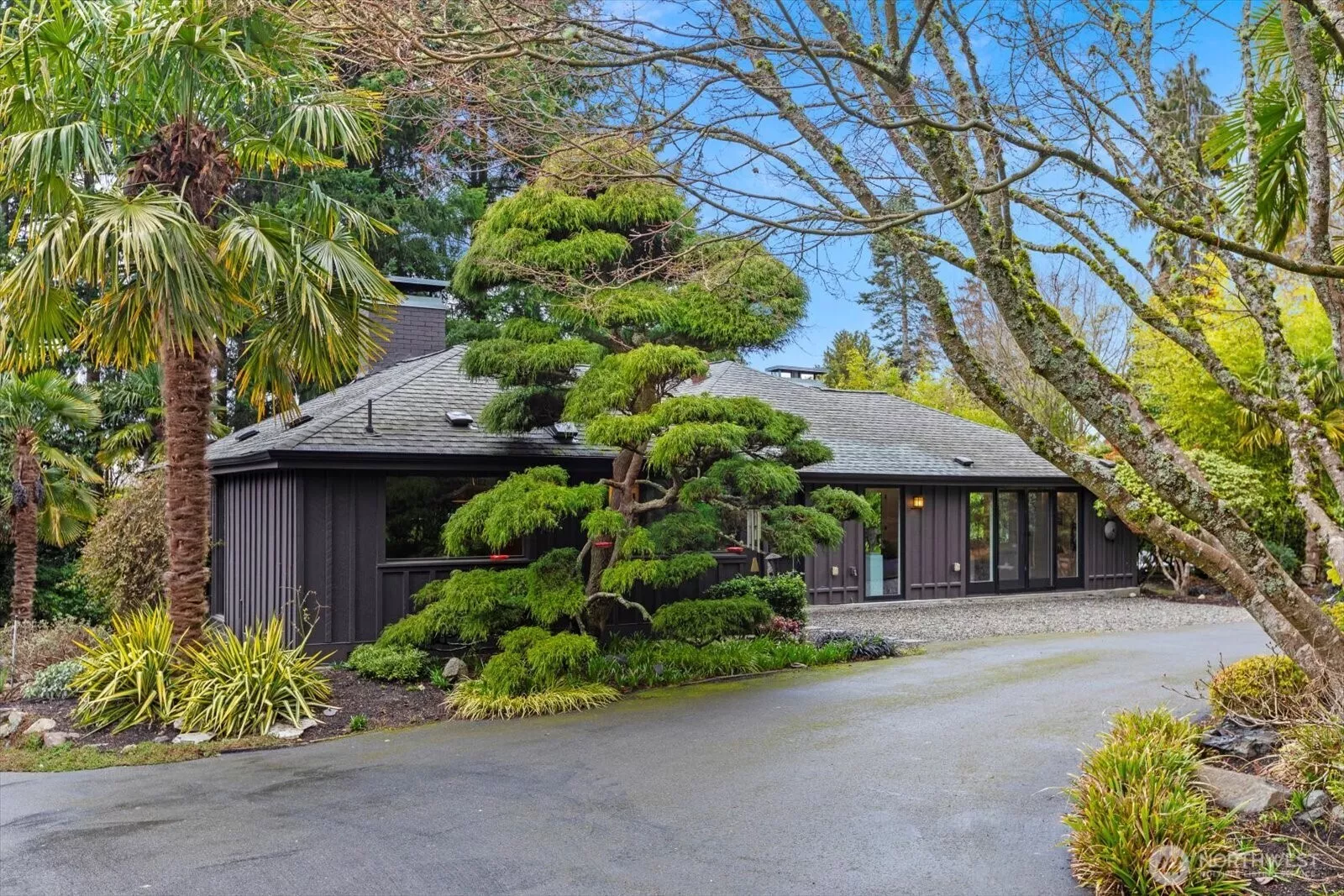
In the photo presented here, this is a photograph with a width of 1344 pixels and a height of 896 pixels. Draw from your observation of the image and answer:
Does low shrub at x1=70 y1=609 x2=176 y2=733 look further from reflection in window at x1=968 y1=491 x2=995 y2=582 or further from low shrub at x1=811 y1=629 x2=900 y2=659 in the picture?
reflection in window at x1=968 y1=491 x2=995 y2=582

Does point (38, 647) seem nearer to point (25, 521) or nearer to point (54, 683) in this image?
point (25, 521)

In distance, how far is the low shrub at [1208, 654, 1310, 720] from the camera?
6691 mm

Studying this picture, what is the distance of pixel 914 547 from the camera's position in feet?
61.4

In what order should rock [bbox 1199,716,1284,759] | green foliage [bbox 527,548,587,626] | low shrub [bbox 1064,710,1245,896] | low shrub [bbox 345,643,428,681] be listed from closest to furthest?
low shrub [bbox 1064,710,1245,896] < rock [bbox 1199,716,1284,759] < green foliage [bbox 527,548,587,626] < low shrub [bbox 345,643,428,681]

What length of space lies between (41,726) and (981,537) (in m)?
15.8

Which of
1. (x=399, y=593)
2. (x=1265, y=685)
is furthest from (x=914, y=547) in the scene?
(x=1265, y=685)

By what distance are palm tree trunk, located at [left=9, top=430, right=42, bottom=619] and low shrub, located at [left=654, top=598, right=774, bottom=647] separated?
797cm

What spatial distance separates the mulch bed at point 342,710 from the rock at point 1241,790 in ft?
20.7


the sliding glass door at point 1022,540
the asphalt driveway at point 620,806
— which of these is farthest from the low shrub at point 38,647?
the sliding glass door at point 1022,540

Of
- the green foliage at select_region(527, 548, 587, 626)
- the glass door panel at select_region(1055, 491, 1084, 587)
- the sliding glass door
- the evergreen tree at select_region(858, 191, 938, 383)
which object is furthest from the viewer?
the evergreen tree at select_region(858, 191, 938, 383)

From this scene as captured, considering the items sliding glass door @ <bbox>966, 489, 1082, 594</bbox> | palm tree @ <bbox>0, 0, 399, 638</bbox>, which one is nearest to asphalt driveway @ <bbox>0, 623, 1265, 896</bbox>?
palm tree @ <bbox>0, 0, 399, 638</bbox>

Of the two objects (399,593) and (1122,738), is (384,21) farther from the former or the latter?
(399,593)

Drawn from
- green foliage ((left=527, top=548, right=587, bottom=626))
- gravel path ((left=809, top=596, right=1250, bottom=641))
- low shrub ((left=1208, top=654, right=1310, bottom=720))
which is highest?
green foliage ((left=527, top=548, right=587, bottom=626))

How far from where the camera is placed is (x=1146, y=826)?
500 cm
